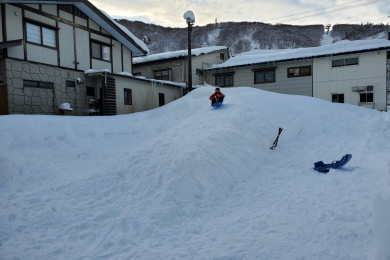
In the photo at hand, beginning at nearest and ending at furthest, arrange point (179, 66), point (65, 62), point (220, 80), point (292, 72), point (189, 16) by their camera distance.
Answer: point (65, 62) → point (189, 16) → point (292, 72) → point (179, 66) → point (220, 80)

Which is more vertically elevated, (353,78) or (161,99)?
(353,78)

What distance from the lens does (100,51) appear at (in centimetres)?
→ 1486

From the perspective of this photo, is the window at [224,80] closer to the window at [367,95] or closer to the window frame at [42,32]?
the window at [367,95]

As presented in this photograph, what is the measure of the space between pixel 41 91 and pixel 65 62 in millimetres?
2031

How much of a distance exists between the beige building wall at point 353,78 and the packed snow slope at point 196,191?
835cm

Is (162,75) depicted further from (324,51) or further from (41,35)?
(324,51)

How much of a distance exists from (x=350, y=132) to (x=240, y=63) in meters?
12.4

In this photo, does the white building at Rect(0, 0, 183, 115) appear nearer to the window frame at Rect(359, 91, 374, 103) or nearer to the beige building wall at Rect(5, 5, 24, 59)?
the beige building wall at Rect(5, 5, 24, 59)

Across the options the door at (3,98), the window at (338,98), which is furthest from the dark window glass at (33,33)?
the window at (338,98)

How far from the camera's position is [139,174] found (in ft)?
18.5

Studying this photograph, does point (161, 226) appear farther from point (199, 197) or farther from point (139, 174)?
point (139, 174)

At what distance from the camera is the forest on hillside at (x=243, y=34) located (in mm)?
69438

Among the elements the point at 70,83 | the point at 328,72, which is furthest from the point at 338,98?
the point at 70,83

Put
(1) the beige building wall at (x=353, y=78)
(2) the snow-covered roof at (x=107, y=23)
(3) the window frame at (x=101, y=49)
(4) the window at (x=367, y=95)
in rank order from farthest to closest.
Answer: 1. (4) the window at (x=367, y=95)
2. (1) the beige building wall at (x=353, y=78)
3. (3) the window frame at (x=101, y=49)
4. (2) the snow-covered roof at (x=107, y=23)
